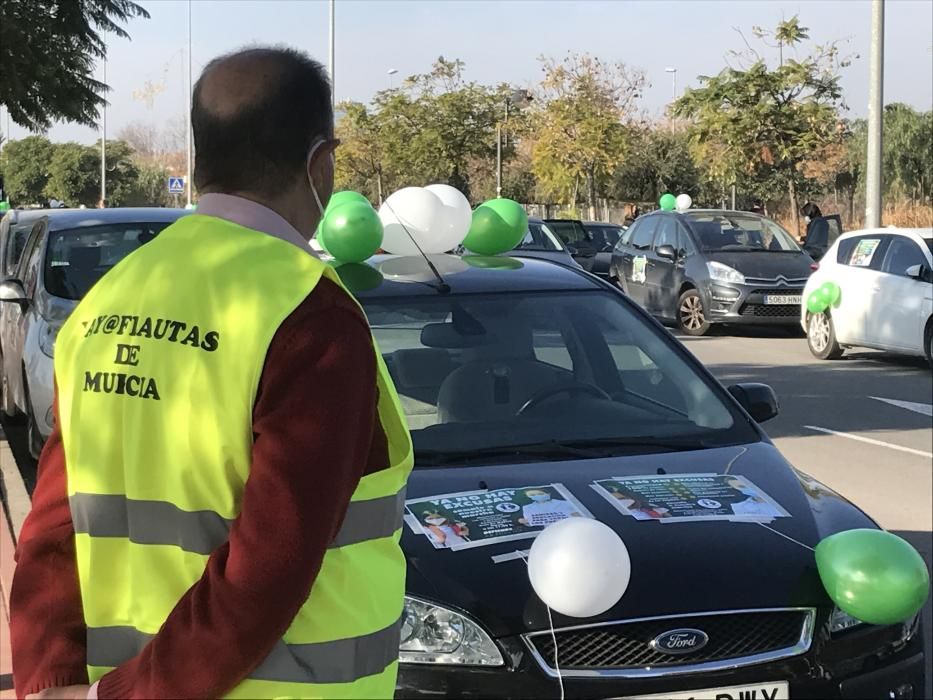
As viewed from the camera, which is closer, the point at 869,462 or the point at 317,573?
the point at 317,573

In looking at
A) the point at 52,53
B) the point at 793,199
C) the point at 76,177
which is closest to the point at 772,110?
the point at 793,199

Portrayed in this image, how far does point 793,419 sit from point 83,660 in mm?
8879

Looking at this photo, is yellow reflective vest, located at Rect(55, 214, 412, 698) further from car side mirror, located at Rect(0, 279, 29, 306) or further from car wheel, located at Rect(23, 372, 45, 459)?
car side mirror, located at Rect(0, 279, 29, 306)

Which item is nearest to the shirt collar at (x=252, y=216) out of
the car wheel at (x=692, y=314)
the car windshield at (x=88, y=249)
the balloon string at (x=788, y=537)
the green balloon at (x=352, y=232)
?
the balloon string at (x=788, y=537)

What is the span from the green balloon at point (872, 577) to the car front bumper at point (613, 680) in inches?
5.7

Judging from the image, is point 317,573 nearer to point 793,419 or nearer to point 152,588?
point 152,588

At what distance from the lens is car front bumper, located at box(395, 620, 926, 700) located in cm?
286

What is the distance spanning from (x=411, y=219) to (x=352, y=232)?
0.33 metres

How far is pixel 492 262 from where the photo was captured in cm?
473

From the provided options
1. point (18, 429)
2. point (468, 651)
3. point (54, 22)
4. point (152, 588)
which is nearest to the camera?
point (152, 588)

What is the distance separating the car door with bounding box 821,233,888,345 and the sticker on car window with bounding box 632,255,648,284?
13.5 feet

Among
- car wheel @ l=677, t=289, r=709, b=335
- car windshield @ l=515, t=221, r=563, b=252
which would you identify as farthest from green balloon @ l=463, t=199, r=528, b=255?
car windshield @ l=515, t=221, r=563, b=252

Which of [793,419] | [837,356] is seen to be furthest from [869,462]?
[837,356]

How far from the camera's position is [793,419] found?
9.99 m
